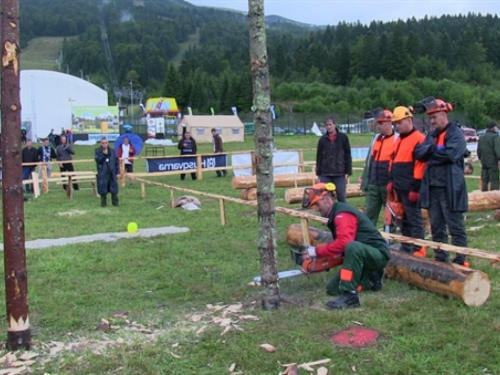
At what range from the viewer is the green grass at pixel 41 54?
535ft

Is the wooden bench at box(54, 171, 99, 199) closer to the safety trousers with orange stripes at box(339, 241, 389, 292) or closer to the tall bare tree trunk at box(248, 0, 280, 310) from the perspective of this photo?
the tall bare tree trunk at box(248, 0, 280, 310)

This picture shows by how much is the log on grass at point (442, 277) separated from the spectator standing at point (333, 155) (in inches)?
109

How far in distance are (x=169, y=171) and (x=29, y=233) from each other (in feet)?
25.7

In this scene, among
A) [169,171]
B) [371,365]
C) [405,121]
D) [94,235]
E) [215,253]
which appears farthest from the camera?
[169,171]

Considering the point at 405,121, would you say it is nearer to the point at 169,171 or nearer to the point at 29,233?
the point at 29,233

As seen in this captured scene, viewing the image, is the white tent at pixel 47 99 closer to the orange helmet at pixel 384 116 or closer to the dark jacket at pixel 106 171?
the dark jacket at pixel 106 171

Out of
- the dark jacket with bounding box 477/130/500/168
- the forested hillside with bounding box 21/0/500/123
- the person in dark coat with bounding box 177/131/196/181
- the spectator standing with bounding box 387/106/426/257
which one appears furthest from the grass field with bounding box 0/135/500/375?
the forested hillside with bounding box 21/0/500/123

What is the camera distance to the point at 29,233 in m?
9.71

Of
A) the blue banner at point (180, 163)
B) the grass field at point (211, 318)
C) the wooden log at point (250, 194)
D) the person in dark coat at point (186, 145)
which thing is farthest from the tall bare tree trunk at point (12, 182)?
the person in dark coat at point (186, 145)

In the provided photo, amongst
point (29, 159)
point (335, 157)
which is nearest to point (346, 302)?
point (335, 157)

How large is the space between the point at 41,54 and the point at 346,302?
196464mm

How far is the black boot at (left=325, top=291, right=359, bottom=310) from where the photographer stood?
4961 mm

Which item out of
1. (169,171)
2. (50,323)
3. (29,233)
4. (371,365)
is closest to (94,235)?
(29,233)

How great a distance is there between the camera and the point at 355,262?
5004mm
